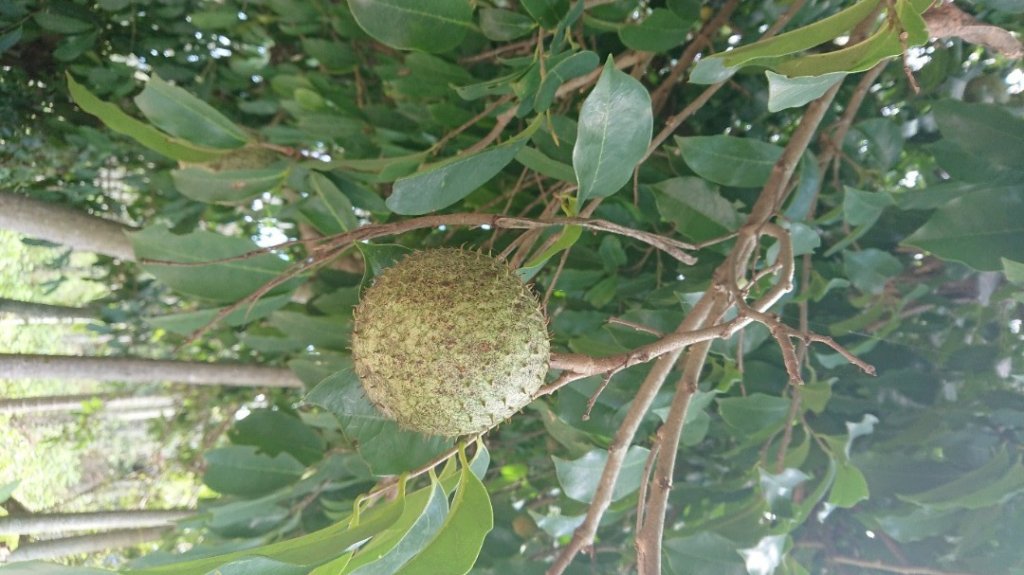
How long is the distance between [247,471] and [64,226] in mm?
622

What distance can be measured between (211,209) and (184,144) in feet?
2.18

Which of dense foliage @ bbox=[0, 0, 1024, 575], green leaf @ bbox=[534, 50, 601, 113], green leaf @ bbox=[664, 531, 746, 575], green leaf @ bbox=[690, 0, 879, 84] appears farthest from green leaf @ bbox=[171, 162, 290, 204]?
green leaf @ bbox=[664, 531, 746, 575]

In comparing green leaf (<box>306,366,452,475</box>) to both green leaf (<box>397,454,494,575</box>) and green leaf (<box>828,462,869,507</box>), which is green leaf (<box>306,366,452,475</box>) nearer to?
green leaf (<box>397,454,494,575</box>)

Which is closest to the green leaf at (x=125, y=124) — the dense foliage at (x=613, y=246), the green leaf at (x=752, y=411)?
the dense foliage at (x=613, y=246)

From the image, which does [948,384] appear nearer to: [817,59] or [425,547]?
[817,59]

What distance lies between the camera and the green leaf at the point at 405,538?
1.84 feet

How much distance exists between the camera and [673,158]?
41.4 inches

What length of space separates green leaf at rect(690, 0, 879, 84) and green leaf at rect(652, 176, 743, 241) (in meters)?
0.38

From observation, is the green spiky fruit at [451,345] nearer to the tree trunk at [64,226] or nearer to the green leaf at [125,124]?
the green leaf at [125,124]

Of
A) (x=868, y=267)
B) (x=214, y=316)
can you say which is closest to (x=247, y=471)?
(x=214, y=316)

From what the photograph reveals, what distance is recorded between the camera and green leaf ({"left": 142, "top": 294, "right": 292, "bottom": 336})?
1.00 m

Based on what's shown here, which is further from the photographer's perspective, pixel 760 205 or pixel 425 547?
pixel 760 205

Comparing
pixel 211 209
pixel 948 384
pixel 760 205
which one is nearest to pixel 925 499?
pixel 948 384

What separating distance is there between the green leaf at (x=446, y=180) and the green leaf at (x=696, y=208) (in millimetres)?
295
